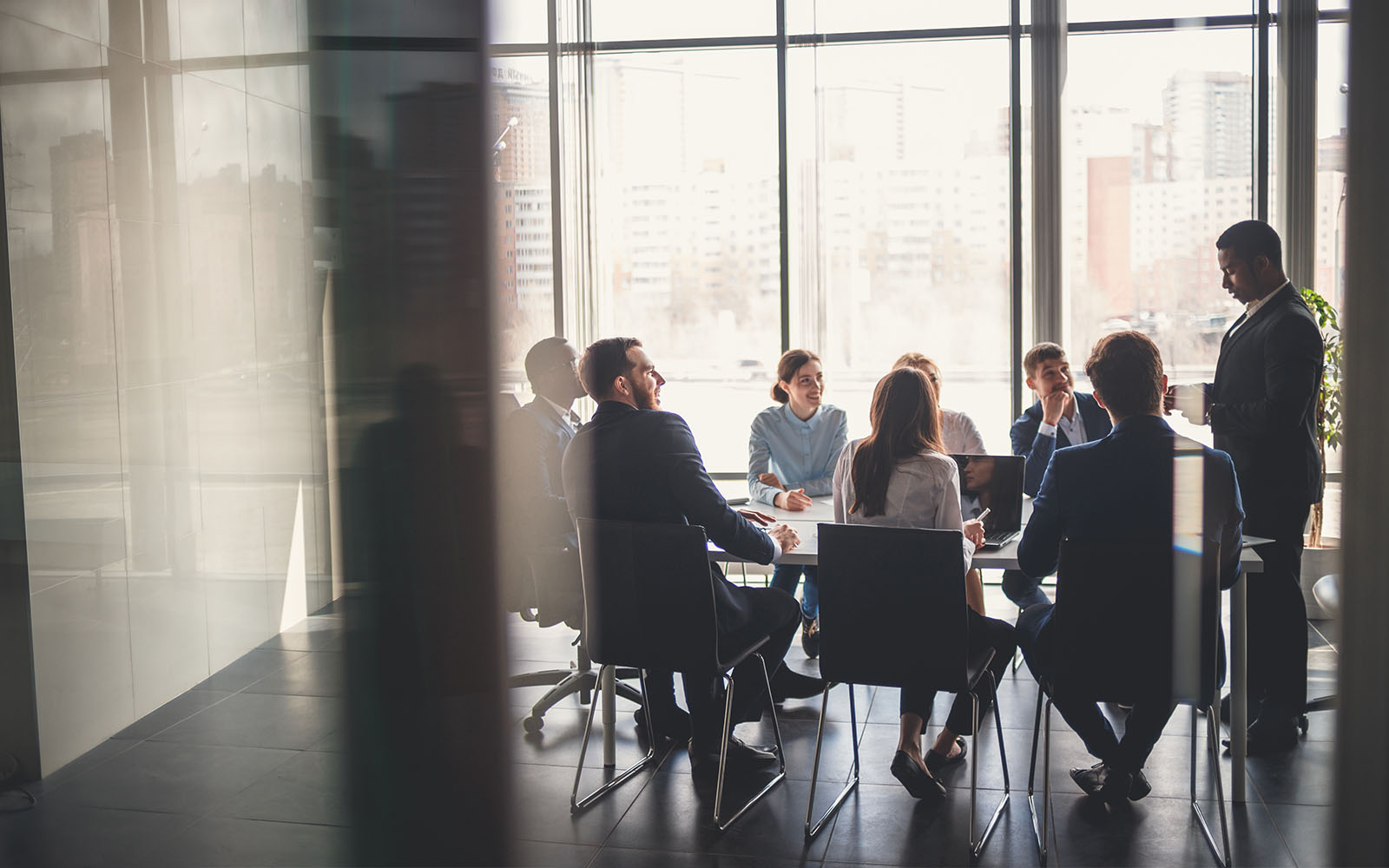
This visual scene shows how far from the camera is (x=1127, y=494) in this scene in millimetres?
2311

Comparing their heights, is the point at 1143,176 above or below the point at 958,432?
above

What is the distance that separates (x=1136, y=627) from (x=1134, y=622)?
11 mm

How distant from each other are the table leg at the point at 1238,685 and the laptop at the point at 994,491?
61 centimetres

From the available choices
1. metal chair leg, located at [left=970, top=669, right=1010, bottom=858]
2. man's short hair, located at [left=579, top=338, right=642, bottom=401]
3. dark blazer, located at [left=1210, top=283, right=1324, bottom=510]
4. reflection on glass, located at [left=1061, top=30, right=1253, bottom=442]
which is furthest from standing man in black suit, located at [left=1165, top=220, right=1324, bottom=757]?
reflection on glass, located at [left=1061, top=30, right=1253, bottom=442]

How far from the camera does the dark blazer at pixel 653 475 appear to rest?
2.57 metres

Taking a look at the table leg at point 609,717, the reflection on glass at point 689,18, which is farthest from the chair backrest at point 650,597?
the reflection on glass at point 689,18

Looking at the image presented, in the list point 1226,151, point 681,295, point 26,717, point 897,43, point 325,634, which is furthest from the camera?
point 681,295

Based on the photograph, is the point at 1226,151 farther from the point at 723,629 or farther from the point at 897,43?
the point at 723,629

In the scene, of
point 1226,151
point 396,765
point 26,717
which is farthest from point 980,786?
point 1226,151

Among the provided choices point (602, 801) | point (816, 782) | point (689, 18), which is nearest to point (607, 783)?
point (602, 801)

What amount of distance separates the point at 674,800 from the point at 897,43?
392 cm

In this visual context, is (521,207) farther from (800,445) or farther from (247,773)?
(800,445)

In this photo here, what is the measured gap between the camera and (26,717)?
239 centimetres

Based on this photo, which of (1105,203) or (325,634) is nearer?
(325,634)
